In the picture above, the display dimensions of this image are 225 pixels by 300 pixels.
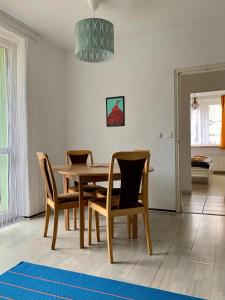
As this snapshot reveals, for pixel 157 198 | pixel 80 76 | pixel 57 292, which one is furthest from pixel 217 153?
pixel 57 292

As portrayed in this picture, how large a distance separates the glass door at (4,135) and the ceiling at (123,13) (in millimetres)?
590

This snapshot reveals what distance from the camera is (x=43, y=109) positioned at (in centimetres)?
388

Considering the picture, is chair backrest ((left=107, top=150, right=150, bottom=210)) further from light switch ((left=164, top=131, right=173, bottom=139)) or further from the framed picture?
the framed picture

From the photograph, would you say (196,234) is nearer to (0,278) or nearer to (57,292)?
(57,292)

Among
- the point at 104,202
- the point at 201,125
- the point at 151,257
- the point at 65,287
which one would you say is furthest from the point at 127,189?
the point at 201,125

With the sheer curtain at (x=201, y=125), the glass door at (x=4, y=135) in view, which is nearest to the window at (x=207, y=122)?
the sheer curtain at (x=201, y=125)

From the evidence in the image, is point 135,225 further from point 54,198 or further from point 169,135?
point 169,135

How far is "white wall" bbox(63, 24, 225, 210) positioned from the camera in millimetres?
3551

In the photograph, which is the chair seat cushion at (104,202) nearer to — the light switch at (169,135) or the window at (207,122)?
the light switch at (169,135)

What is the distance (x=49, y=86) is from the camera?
4.03 metres

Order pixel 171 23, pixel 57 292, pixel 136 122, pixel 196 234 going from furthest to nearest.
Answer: pixel 136 122 < pixel 171 23 < pixel 196 234 < pixel 57 292

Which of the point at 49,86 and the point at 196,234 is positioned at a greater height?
the point at 49,86

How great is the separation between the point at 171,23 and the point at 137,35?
564 millimetres

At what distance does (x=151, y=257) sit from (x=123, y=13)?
2.72 meters
